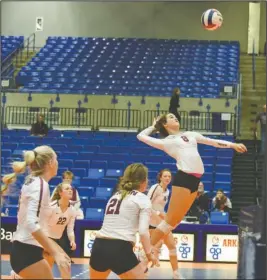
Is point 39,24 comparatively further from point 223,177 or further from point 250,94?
point 223,177

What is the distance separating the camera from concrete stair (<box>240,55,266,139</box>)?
2027cm

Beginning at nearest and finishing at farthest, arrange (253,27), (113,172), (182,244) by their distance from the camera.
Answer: (182,244) < (113,172) < (253,27)

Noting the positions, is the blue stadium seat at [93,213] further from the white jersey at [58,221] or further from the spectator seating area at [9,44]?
the spectator seating area at [9,44]

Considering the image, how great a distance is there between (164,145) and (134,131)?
11.5 m

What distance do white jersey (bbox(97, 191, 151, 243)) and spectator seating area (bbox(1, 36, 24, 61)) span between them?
1823cm

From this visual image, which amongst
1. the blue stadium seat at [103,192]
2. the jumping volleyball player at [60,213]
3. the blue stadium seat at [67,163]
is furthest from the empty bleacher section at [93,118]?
the jumping volleyball player at [60,213]

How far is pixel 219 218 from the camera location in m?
13.6

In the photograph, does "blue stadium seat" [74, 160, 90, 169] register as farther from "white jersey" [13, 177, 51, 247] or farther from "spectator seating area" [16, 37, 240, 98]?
"white jersey" [13, 177, 51, 247]

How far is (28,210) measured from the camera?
5078 millimetres

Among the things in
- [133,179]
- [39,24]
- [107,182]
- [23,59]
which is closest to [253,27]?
[39,24]

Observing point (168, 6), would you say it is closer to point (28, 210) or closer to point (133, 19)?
point (133, 19)

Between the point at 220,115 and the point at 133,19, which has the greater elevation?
the point at 133,19

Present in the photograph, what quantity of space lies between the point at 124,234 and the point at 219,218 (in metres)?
8.38

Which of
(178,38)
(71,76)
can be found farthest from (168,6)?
(71,76)
